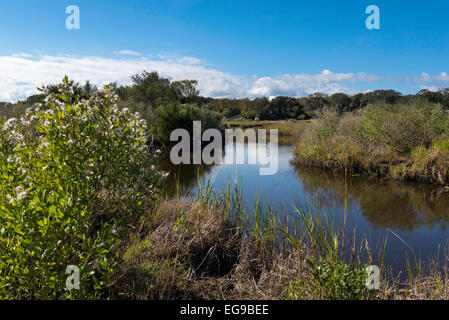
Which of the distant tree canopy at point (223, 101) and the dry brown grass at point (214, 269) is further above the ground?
the distant tree canopy at point (223, 101)

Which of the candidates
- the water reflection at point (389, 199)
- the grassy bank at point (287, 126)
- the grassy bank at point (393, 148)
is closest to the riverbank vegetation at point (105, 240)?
the water reflection at point (389, 199)

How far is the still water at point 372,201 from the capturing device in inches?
209

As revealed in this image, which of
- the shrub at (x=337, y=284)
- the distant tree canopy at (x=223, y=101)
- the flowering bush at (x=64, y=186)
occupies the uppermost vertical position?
the distant tree canopy at (x=223, y=101)

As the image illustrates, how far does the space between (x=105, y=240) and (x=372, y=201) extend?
737 cm

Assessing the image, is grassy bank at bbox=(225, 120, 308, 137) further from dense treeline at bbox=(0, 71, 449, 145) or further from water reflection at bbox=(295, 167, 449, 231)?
water reflection at bbox=(295, 167, 449, 231)

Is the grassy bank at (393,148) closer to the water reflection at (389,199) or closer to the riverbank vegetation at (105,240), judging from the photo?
the water reflection at (389,199)

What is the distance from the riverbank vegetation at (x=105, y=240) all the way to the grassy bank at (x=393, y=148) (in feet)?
25.3

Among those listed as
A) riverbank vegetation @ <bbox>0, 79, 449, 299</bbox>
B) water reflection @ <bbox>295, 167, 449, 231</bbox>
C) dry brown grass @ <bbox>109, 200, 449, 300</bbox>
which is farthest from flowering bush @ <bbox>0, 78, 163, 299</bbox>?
water reflection @ <bbox>295, 167, 449, 231</bbox>

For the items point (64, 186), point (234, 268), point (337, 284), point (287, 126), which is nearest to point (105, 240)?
point (64, 186)

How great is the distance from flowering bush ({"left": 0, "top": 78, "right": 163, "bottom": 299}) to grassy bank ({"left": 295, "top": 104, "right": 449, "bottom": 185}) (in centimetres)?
946

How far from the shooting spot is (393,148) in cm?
1162

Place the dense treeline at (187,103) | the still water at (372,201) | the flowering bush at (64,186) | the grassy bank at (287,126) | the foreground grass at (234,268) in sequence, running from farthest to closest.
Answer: the grassy bank at (287,126), the dense treeline at (187,103), the still water at (372,201), the foreground grass at (234,268), the flowering bush at (64,186)

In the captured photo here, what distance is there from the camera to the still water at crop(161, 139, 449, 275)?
530 centimetres

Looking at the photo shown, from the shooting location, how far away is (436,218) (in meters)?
6.76
